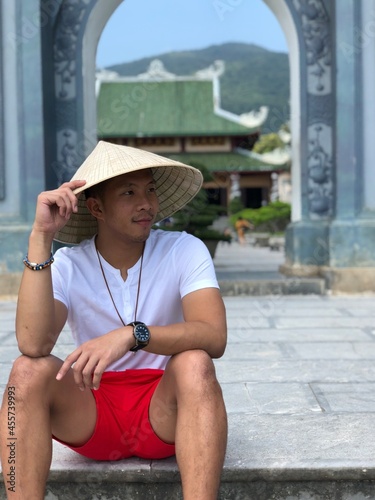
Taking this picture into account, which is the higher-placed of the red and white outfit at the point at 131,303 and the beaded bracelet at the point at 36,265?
the beaded bracelet at the point at 36,265

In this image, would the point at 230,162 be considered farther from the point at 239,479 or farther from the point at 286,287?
the point at 239,479

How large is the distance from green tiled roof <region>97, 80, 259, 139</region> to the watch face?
29.7 meters

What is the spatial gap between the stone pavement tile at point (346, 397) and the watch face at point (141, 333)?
119 centimetres

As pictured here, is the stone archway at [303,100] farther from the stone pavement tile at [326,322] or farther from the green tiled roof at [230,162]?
the green tiled roof at [230,162]

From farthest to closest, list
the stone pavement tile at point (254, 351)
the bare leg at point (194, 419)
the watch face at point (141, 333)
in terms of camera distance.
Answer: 1. the stone pavement tile at point (254, 351)
2. the watch face at point (141, 333)
3. the bare leg at point (194, 419)

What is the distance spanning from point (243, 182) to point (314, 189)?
27.8 m

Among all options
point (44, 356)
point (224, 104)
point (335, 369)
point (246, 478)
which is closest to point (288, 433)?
point (246, 478)

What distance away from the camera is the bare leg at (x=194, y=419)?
177 cm

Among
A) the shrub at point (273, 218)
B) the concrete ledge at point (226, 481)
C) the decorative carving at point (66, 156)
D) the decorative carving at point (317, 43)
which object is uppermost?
the decorative carving at point (317, 43)

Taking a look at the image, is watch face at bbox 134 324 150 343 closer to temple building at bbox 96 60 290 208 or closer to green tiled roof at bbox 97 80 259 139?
temple building at bbox 96 60 290 208

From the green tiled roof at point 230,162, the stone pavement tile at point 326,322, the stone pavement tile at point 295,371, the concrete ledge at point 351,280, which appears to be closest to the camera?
the stone pavement tile at point 295,371

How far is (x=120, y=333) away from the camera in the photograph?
1.88 m

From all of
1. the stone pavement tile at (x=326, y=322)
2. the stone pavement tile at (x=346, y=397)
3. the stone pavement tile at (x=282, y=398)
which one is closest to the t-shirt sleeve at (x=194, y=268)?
the stone pavement tile at (x=282, y=398)

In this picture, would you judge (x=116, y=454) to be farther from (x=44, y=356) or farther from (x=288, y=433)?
(x=288, y=433)
